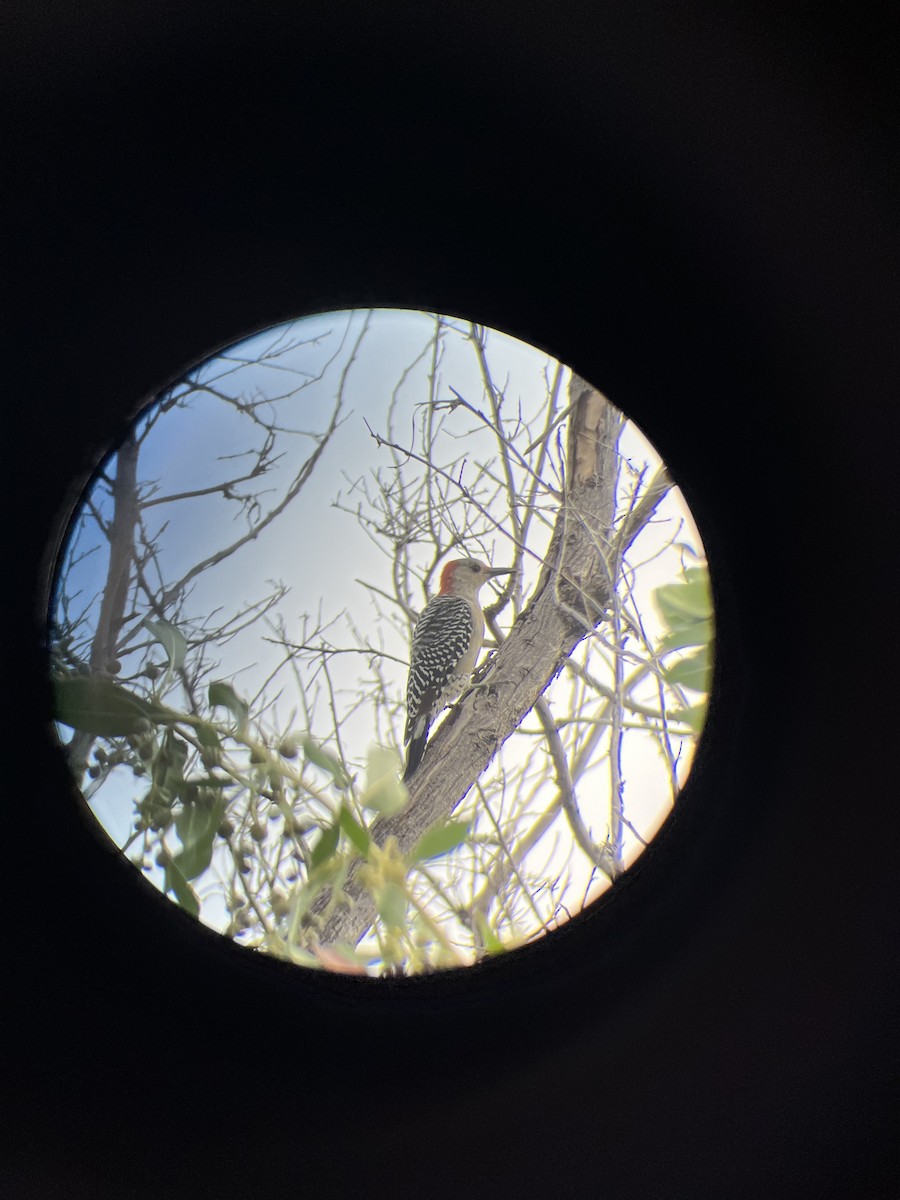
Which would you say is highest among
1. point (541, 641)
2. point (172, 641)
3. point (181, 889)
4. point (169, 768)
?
point (541, 641)

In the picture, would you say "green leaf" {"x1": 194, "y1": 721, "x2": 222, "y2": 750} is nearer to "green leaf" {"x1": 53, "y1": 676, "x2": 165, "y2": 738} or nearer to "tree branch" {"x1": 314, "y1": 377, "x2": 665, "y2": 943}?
"green leaf" {"x1": 53, "y1": 676, "x2": 165, "y2": 738}

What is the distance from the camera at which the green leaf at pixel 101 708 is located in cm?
71

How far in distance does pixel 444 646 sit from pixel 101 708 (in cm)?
34

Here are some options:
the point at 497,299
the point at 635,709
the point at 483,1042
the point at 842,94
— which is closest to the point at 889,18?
the point at 842,94

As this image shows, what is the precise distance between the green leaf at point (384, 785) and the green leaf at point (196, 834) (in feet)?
0.47

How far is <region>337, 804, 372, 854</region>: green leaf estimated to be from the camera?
0.72 m

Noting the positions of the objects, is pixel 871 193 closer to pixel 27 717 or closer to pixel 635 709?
pixel 635 709

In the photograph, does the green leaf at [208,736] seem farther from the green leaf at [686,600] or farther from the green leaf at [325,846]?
the green leaf at [686,600]

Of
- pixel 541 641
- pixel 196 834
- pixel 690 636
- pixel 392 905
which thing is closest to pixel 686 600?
pixel 690 636

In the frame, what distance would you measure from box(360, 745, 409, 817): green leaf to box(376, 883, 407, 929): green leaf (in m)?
0.07

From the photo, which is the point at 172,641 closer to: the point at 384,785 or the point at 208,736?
the point at 208,736

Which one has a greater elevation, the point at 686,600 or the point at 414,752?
the point at 686,600

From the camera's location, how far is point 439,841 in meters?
0.74

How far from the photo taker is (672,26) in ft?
1.68
